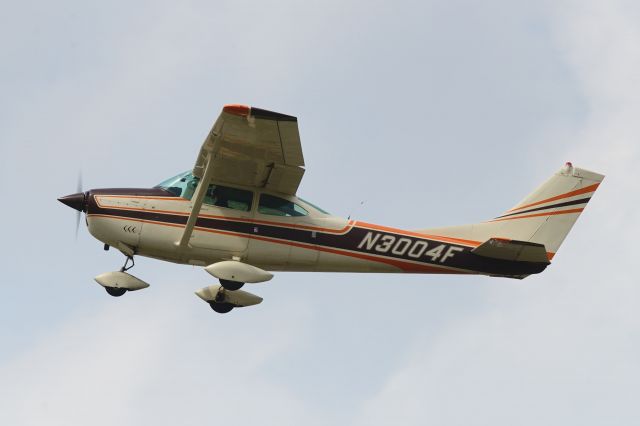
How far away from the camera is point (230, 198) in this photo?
14.9 meters

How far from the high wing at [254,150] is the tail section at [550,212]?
11.1 feet

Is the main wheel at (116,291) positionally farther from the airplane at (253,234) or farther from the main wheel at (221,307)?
the main wheel at (221,307)

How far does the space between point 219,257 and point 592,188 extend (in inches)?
251

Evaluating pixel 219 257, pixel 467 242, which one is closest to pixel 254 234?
pixel 219 257

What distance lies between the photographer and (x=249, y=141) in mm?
13961

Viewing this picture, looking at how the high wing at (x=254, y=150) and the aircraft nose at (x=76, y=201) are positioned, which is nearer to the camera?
the high wing at (x=254, y=150)

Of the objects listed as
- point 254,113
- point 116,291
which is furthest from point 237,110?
point 116,291

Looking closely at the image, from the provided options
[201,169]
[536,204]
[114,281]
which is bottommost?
[114,281]

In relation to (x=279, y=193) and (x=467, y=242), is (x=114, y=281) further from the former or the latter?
(x=467, y=242)

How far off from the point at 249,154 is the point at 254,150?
0.13 metres

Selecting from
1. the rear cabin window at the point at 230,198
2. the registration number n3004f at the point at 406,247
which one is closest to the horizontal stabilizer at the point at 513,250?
the registration number n3004f at the point at 406,247

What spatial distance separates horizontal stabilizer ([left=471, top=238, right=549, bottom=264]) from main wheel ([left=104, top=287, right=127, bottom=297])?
18.4 feet

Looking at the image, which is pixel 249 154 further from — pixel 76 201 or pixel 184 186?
pixel 76 201

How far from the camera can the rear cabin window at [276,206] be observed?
49.1ft
